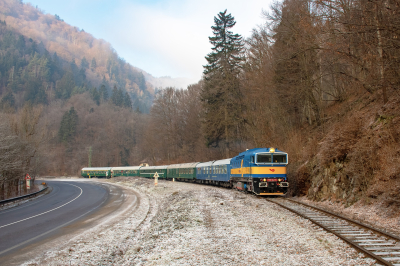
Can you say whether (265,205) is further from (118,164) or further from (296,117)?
(118,164)

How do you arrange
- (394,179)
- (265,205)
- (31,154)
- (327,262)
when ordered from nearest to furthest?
1. (327,262)
2. (394,179)
3. (265,205)
4. (31,154)

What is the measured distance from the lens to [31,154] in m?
35.3

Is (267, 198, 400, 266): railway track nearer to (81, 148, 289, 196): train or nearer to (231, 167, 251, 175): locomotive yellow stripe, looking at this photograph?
(81, 148, 289, 196): train

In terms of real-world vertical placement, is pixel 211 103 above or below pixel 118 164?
above

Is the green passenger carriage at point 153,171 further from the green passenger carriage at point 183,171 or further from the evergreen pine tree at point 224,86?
the evergreen pine tree at point 224,86

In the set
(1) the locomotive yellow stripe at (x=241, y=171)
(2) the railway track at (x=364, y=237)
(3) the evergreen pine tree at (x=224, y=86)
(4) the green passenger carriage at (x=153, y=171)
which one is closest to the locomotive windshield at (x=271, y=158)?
(1) the locomotive yellow stripe at (x=241, y=171)

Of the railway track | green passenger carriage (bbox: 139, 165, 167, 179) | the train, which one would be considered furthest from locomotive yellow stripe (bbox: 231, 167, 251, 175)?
green passenger carriage (bbox: 139, 165, 167, 179)

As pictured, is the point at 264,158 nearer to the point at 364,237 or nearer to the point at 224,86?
the point at 364,237

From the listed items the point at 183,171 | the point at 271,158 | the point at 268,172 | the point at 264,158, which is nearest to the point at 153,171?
the point at 183,171

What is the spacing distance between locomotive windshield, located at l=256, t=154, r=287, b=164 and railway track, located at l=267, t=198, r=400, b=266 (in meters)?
6.75

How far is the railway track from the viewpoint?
249 inches

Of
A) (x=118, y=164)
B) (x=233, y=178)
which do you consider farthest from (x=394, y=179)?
(x=118, y=164)

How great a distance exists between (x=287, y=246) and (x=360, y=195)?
253 inches

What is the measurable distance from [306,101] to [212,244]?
1835 centimetres
